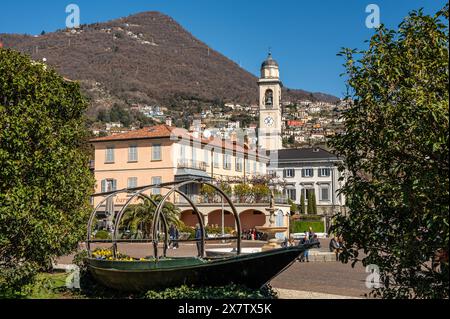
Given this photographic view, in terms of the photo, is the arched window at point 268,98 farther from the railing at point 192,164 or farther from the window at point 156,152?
the window at point 156,152

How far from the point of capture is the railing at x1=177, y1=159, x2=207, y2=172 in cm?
5306

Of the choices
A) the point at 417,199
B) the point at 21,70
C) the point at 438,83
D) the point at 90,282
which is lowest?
the point at 90,282

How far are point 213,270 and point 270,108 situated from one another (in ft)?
267

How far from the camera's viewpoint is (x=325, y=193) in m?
78.6

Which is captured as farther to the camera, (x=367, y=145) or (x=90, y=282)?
(x=90, y=282)

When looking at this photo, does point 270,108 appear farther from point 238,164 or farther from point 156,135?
point 156,135

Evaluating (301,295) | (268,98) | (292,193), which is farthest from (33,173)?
(268,98)

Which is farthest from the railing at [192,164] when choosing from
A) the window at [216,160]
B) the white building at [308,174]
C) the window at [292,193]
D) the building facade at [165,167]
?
the window at [292,193]

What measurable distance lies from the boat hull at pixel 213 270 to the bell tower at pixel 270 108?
78496mm

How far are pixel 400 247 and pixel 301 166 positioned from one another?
7292 centimetres

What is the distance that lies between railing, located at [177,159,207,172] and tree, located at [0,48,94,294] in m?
37.7

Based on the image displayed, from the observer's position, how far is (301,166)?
80125mm

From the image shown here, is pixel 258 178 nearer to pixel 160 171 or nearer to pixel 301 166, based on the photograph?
pixel 160 171
